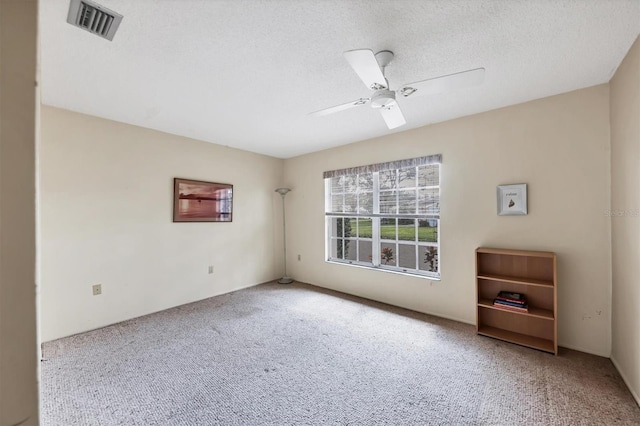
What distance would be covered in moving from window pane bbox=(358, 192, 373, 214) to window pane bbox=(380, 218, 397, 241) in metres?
0.27

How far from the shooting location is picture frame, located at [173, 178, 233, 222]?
352cm

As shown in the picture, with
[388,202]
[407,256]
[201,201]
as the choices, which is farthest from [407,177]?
[201,201]

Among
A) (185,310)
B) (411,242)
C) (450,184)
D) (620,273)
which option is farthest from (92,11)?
(620,273)

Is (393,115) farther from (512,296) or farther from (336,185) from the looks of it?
(336,185)

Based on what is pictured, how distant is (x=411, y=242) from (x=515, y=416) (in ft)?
6.68

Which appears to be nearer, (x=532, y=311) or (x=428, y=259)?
(x=532, y=311)

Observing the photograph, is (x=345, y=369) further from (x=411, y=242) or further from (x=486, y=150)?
(x=486, y=150)

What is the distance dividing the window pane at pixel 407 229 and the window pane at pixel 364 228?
46cm

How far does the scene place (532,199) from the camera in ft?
8.29

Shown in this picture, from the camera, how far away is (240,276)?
4.24 meters

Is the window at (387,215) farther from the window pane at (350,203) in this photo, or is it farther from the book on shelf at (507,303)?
the book on shelf at (507,303)

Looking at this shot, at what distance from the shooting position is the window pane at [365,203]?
3.86 metres

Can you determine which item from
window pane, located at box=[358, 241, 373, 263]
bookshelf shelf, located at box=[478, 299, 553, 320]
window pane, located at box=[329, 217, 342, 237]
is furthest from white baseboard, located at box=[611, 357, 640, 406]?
window pane, located at box=[329, 217, 342, 237]

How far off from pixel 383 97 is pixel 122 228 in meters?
3.19
